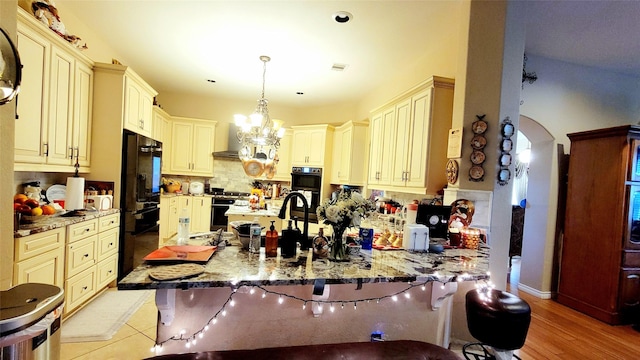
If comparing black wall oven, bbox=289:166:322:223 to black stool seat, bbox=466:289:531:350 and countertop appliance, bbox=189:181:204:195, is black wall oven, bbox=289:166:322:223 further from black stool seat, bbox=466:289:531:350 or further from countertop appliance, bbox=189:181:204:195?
black stool seat, bbox=466:289:531:350

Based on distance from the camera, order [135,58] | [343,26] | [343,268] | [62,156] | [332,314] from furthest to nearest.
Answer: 1. [135,58]
2. [343,26]
3. [62,156]
4. [332,314]
5. [343,268]

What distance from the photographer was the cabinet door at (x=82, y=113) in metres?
2.92

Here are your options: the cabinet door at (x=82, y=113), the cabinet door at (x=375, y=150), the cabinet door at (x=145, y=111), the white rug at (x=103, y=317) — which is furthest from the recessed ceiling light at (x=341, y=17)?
the white rug at (x=103, y=317)

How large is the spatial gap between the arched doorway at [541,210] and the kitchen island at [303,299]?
2584mm

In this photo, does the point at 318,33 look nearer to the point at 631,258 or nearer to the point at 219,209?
the point at 219,209

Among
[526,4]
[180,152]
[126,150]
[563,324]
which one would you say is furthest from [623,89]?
[180,152]

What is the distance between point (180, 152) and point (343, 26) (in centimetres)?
441

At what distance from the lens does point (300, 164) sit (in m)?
6.02

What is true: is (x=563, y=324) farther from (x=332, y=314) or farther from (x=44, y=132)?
(x=44, y=132)

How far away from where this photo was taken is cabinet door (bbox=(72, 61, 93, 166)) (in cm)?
292

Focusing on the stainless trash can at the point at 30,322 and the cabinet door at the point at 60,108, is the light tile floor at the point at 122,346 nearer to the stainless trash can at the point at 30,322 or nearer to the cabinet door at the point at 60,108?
the stainless trash can at the point at 30,322

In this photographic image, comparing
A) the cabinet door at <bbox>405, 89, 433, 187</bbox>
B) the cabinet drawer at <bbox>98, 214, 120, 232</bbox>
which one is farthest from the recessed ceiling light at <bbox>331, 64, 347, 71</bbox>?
the cabinet drawer at <bbox>98, 214, 120, 232</bbox>

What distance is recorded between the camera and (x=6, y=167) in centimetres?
161

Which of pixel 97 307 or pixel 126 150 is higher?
pixel 126 150
